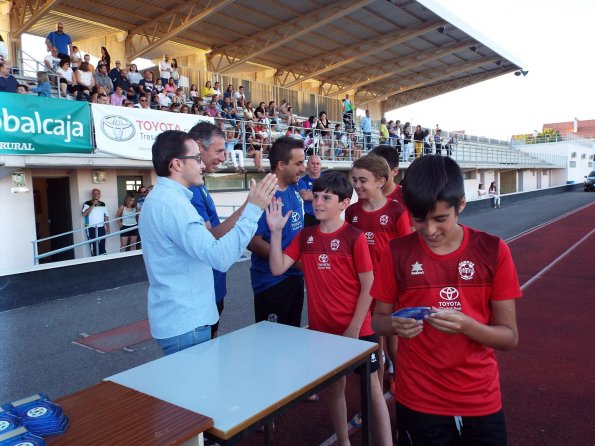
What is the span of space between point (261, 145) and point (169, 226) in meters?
12.7

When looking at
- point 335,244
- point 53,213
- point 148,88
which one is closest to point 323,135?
point 148,88

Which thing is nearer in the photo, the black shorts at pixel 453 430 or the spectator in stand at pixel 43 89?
the black shorts at pixel 453 430

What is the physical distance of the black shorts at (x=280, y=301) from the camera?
11.5ft

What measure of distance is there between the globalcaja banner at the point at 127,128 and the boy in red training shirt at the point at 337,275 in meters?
7.85

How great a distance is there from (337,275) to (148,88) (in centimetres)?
1220

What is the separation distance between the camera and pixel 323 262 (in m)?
2.98

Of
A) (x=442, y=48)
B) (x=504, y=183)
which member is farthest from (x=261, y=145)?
(x=504, y=183)

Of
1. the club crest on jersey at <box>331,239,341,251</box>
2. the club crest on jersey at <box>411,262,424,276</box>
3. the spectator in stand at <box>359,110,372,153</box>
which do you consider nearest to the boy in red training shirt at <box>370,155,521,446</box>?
the club crest on jersey at <box>411,262,424,276</box>

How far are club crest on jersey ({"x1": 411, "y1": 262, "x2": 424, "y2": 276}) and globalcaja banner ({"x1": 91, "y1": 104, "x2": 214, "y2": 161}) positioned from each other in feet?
29.6

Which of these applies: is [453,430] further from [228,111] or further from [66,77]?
[228,111]

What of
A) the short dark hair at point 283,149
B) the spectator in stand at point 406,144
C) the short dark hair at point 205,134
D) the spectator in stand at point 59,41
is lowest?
the short dark hair at point 283,149

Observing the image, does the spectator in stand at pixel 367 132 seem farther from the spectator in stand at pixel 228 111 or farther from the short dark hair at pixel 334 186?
the short dark hair at pixel 334 186

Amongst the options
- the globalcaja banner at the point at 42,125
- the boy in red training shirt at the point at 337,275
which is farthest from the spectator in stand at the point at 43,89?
the boy in red training shirt at the point at 337,275

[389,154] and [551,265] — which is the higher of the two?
[389,154]
